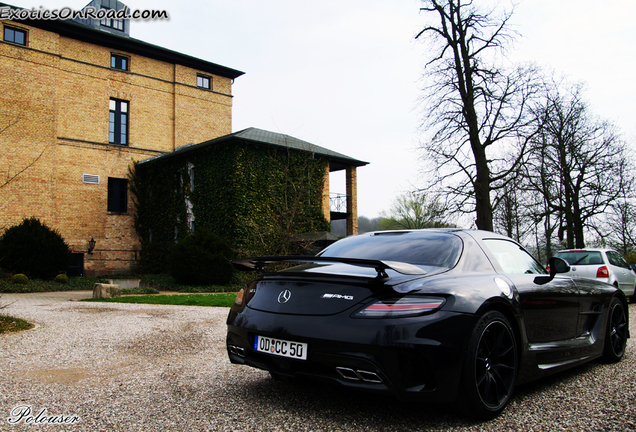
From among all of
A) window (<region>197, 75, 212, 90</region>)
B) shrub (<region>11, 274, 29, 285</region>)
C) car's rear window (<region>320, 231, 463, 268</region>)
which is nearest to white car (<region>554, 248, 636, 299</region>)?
car's rear window (<region>320, 231, 463, 268</region>)

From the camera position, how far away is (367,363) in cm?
274

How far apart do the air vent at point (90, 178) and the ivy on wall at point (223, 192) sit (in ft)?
6.27

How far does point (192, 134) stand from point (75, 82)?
699 centimetres

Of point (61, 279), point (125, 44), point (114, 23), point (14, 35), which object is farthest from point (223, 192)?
point (114, 23)

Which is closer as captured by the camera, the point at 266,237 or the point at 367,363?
the point at 367,363

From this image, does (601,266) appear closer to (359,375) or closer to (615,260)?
(615,260)

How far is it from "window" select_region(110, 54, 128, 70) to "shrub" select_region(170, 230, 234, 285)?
13.8 m

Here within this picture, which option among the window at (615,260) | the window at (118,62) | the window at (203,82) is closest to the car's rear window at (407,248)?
the window at (615,260)

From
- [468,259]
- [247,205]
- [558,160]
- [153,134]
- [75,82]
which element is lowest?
[468,259]

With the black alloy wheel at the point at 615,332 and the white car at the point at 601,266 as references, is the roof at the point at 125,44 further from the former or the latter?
the black alloy wheel at the point at 615,332

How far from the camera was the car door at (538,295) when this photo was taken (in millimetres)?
3658

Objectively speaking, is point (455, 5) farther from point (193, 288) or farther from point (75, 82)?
point (75, 82)

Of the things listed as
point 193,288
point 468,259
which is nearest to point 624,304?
point 468,259

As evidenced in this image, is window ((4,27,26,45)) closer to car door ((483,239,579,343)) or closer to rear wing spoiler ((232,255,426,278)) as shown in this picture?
rear wing spoiler ((232,255,426,278))
